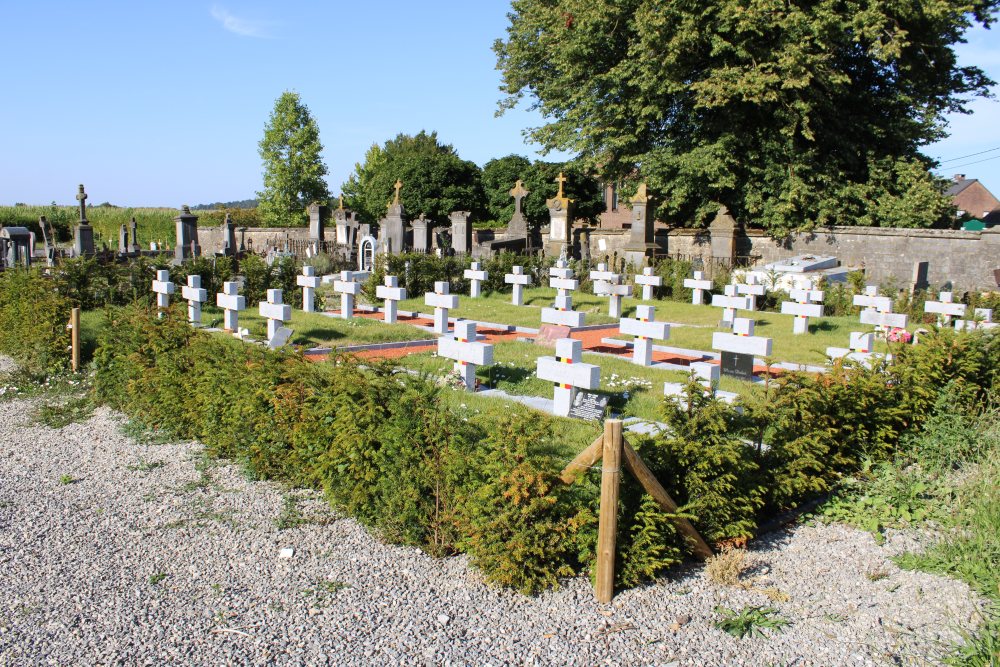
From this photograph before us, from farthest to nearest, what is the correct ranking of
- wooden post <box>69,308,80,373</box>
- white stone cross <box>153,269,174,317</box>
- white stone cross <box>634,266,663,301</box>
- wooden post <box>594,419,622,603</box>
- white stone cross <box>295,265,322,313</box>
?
white stone cross <box>634,266,663,301</box> → white stone cross <box>295,265,322,313</box> → white stone cross <box>153,269,174,317</box> → wooden post <box>69,308,80,373</box> → wooden post <box>594,419,622,603</box>

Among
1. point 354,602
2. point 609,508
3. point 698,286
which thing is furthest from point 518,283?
point 354,602

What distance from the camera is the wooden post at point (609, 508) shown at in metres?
4.53

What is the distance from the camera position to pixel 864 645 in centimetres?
418

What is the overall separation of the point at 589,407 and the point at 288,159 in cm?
4238

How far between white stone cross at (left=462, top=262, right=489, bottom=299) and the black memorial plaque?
31.3 ft

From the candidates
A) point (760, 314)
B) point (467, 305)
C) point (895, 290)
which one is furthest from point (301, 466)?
point (895, 290)

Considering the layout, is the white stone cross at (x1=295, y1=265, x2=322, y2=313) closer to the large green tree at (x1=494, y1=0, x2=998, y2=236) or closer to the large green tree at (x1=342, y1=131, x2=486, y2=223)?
the large green tree at (x1=494, y1=0, x2=998, y2=236)

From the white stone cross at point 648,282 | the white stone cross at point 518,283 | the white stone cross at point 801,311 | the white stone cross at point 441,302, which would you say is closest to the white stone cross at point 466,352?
the white stone cross at point 441,302

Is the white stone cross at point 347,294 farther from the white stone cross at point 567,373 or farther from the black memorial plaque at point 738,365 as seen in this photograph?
the white stone cross at point 567,373

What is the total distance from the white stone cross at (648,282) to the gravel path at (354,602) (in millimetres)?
13472

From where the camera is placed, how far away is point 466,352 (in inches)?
351

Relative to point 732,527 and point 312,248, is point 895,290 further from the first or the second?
point 312,248

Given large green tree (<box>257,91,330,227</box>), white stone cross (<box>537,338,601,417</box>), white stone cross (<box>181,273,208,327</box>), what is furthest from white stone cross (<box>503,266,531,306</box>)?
large green tree (<box>257,91,330,227</box>)

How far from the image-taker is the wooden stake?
468cm
